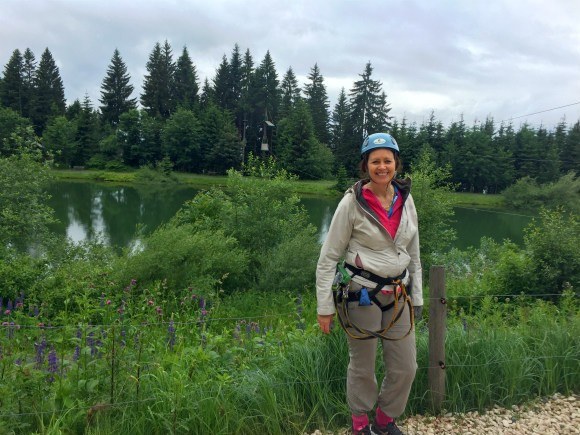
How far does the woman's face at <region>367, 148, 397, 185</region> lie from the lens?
274 cm

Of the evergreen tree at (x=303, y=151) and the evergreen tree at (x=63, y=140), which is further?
the evergreen tree at (x=63, y=140)

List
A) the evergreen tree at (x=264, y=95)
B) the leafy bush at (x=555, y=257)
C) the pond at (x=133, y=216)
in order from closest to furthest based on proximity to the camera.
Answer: the leafy bush at (x=555, y=257) → the pond at (x=133, y=216) → the evergreen tree at (x=264, y=95)

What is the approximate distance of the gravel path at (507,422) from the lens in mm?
3086

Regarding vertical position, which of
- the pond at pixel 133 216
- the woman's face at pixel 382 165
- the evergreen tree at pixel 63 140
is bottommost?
the pond at pixel 133 216

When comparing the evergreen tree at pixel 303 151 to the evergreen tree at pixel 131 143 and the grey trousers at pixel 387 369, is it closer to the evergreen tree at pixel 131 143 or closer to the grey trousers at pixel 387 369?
A: the evergreen tree at pixel 131 143

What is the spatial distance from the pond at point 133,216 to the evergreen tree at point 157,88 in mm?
25286

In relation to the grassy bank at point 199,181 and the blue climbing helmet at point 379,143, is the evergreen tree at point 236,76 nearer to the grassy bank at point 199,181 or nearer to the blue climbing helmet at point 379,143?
the grassy bank at point 199,181

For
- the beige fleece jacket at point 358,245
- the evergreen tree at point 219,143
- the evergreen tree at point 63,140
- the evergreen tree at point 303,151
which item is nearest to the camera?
the beige fleece jacket at point 358,245

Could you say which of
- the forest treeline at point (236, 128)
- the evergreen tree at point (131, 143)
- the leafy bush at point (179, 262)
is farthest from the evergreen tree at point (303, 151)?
the leafy bush at point (179, 262)

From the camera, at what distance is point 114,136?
59094 mm

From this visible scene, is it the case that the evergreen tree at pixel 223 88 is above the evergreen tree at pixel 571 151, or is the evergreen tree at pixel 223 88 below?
above

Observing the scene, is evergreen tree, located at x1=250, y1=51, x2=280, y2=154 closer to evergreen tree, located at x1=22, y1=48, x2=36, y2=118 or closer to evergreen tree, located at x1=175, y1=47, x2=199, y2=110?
evergreen tree, located at x1=175, y1=47, x2=199, y2=110

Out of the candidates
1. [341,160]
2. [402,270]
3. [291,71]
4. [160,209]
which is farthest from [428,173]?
[291,71]

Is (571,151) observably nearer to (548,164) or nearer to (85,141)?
(548,164)
